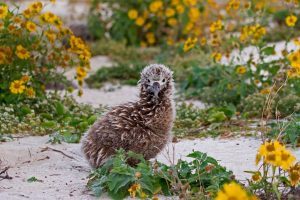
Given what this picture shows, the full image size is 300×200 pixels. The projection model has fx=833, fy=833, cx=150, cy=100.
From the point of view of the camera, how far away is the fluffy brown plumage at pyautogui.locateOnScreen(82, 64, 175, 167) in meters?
6.89

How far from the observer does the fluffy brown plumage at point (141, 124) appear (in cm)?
689

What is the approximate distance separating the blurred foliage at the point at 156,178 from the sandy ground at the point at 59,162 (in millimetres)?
149

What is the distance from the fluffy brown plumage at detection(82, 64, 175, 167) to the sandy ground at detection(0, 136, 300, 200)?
0.20 metres

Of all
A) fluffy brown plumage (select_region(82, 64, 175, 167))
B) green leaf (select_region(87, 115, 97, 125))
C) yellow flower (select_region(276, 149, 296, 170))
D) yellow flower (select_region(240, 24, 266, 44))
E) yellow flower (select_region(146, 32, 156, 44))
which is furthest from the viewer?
yellow flower (select_region(146, 32, 156, 44))

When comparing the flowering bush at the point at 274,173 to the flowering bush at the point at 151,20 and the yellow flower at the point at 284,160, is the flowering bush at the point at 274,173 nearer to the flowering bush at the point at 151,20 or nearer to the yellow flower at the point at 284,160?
the yellow flower at the point at 284,160

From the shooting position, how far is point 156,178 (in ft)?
20.4

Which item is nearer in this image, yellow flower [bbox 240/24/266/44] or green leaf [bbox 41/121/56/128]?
green leaf [bbox 41/121/56/128]

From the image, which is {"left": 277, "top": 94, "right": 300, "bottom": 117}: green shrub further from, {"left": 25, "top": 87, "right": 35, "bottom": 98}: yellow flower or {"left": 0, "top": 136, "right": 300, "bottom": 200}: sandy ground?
{"left": 25, "top": 87, "right": 35, "bottom": 98}: yellow flower

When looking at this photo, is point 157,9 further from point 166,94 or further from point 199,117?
point 166,94

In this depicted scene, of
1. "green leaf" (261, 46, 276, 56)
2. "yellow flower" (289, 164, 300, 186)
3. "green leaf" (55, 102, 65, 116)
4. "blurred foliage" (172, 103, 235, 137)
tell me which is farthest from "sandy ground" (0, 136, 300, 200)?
"green leaf" (261, 46, 276, 56)

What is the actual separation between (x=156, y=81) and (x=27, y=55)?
7.49ft

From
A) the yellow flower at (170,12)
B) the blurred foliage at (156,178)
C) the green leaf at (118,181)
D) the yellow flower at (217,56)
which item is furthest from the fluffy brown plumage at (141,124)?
the yellow flower at (170,12)

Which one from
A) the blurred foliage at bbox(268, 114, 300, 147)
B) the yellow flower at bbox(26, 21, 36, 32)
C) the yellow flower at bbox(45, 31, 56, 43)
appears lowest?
the blurred foliage at bbox(268, 114, 300, 147)

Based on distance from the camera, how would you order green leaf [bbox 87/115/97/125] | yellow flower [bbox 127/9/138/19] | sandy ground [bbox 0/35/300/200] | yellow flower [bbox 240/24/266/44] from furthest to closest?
yellow flower [bbox 127/9/138/19] < yellow flower [bbox 240/24/266/44] < green leaf [bbox 87/115/97/125] < sandy ground [bbox 0/35/300/200]
